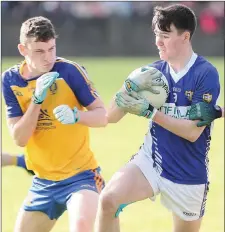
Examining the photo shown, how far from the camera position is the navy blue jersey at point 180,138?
688cm

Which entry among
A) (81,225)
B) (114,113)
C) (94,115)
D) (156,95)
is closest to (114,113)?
(114,113)

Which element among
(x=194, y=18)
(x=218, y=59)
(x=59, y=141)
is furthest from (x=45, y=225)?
(x=218, y=59)

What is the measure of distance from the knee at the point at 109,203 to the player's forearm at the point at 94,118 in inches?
24.5

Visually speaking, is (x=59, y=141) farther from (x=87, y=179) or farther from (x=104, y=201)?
(x=104, y=201)

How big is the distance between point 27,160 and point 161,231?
2465mm

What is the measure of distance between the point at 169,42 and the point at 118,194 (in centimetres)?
127

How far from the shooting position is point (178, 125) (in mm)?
6707

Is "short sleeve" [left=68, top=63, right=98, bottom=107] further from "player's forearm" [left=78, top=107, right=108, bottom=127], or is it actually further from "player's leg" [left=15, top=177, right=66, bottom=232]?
"player's leg" [left=15, top=177, right=66, bottom=232]

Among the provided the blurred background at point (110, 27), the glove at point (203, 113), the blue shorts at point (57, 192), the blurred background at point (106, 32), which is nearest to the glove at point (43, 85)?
the blue shorts at point (57, 192)

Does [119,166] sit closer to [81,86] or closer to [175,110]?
[81,86]

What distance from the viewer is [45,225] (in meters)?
7.09

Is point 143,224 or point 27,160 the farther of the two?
point 143,224

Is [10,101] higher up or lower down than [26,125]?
higher up

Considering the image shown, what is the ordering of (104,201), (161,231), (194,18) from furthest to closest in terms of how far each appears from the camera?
1. (161,231)
2. (194,18)
3. (104,201)
